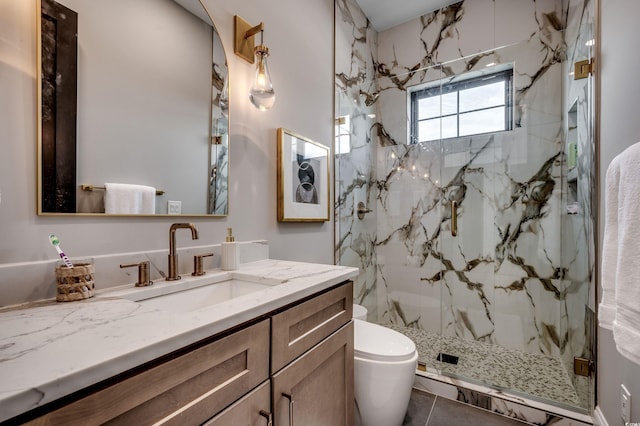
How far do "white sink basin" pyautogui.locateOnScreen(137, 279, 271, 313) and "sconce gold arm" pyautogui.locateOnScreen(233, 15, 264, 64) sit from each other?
1075 millimetres

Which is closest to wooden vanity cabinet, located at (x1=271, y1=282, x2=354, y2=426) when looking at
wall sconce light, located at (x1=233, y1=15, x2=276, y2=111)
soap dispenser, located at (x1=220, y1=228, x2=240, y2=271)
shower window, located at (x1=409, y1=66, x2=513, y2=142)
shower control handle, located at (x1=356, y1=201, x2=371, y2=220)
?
soap dispenser, located at (x1=220, y1=228, x2=240, y2=271)

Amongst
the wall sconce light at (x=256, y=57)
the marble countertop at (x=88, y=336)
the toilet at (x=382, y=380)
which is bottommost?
the toilet at (x=382, y=380)

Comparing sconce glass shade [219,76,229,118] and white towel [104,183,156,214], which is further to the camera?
sconce glass shade [219,76,229,118]

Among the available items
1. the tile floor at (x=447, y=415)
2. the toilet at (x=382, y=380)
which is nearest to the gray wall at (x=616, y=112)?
the tile floor at (x=447, y=415)

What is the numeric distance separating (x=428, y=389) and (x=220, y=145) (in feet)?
6.18

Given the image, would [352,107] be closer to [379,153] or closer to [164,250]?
[379,153]

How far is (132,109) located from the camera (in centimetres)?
103

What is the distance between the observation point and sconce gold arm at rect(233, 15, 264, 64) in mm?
1400

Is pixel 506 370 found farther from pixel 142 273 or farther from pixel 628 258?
pixel 142 273

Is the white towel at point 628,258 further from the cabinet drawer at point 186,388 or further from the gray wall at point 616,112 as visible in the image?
the cabinet drawer at point 186,388

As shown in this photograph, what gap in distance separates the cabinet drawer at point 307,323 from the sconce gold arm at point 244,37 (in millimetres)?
1188

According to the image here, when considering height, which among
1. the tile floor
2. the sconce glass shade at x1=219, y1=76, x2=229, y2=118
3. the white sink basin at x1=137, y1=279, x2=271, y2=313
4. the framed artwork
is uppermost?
the sconce glass shade at x1=219, y1=76, x2=229, y2=118

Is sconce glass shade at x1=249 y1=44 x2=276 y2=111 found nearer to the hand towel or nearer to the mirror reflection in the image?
the mirror reflection

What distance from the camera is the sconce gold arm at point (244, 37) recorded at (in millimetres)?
1400
